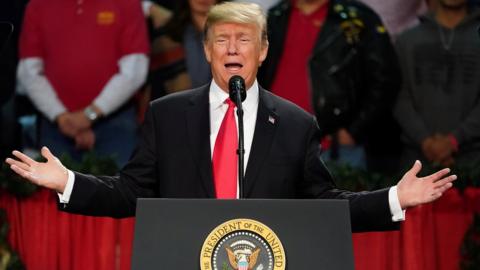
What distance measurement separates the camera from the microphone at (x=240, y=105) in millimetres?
2857

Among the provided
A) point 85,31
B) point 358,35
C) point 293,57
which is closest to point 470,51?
point 358,35

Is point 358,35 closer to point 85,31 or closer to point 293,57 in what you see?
point 293,57

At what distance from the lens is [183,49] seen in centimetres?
589

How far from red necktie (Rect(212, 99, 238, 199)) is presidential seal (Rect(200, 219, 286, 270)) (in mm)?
501

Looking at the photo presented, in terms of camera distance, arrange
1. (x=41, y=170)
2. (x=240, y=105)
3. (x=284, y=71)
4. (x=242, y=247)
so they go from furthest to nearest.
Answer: (x=284, y=71), (x=41, y=170), (x=240, y=105), (x=242, y=247)

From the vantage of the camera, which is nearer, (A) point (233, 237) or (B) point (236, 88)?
(A) point (233, 237)

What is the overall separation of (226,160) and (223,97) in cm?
22

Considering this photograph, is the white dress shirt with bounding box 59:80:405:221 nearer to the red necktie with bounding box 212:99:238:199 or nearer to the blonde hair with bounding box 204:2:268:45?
the red necktie with bounding box 212:99:238:199

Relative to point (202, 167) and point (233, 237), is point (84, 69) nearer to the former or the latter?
point (202, 167)

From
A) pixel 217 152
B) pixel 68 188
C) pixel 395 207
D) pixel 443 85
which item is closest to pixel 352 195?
pixel 395 207

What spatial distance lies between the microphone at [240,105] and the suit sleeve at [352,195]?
0.35m

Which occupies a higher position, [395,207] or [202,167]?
[202,167]

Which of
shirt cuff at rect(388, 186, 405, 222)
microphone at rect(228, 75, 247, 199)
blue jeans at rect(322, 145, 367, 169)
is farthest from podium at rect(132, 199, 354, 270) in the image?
blue jeans at rect(322, 145, 367, 169)

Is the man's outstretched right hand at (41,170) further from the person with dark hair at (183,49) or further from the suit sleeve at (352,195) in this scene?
the person with dark hair at (183,49)
